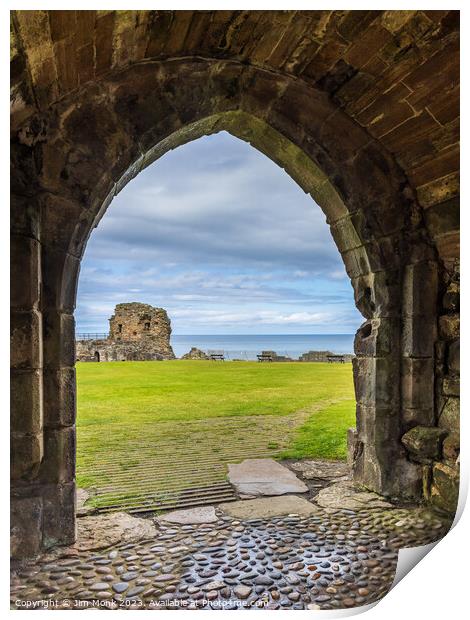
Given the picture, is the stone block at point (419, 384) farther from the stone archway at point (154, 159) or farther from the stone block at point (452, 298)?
the stone block at point (452, 298)

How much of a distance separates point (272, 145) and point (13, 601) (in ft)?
12.5

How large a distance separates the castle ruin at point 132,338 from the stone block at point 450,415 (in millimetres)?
22667

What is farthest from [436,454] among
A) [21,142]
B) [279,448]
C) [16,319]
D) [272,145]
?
[21,142]

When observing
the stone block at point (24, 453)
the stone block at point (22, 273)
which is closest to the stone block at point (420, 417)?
the stone block at point (24, 453)

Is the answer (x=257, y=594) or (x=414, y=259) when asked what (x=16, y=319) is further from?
(x=414, y=259)

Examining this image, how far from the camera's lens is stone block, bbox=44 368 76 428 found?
10.0 ft

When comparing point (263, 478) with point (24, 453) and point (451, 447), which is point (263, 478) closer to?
point (451, 447)

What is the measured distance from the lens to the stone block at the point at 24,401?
9.13 feet

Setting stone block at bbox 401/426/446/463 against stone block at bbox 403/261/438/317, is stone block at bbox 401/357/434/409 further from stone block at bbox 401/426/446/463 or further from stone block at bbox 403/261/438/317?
stone block at bbox 403/261/438/317

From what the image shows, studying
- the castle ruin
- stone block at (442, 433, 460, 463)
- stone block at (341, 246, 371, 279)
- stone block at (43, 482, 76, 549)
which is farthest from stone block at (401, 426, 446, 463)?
the castle ruin

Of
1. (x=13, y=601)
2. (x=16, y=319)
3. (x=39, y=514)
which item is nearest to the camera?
(x=13, y=601)

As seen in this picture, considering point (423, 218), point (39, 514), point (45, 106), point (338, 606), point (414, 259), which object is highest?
point (45, 106)

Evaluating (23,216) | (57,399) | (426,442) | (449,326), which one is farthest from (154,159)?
(426,442)

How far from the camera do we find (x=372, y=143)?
386 centimetres
